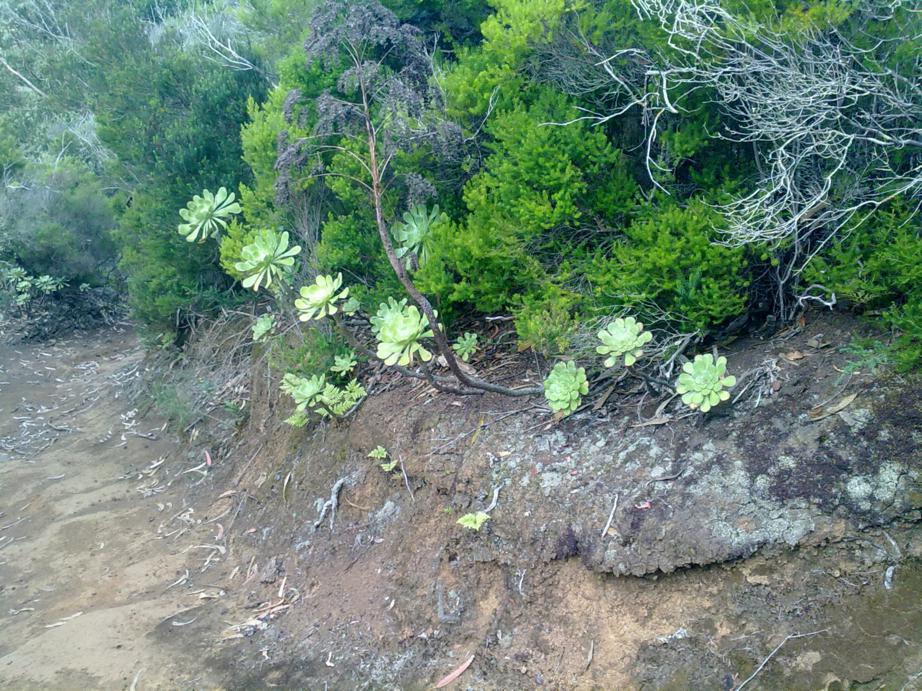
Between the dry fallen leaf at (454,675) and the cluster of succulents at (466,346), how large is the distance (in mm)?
2359

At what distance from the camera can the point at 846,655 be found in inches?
149

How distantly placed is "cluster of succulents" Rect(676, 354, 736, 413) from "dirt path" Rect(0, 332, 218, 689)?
3.62 meters

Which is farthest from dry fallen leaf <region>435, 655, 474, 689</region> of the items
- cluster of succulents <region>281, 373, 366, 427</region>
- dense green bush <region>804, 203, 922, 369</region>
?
dense green bush <region>804, 203, 922, 369</region>

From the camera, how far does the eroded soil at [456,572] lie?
4008mm

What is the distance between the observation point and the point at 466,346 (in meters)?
6.27

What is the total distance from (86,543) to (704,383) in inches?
244

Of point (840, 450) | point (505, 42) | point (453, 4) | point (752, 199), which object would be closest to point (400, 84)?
point (505, 42)

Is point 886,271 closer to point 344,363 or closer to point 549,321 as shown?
point 549,321

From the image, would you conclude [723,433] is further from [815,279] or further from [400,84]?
[400,84]

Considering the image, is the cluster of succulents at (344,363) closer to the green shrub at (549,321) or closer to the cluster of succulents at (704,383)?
the green shrub at (549,321)

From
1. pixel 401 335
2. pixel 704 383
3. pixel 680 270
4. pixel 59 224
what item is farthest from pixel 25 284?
pixel 704 383

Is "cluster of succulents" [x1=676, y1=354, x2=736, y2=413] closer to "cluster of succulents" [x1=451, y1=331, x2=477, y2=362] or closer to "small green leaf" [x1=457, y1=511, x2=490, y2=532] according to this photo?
"small green leaf" [x1=457, y1=511, x2=490, y2=532]

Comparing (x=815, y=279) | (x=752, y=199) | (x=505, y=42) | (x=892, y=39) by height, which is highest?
(x=505, y=42)

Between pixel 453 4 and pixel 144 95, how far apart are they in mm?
4861
